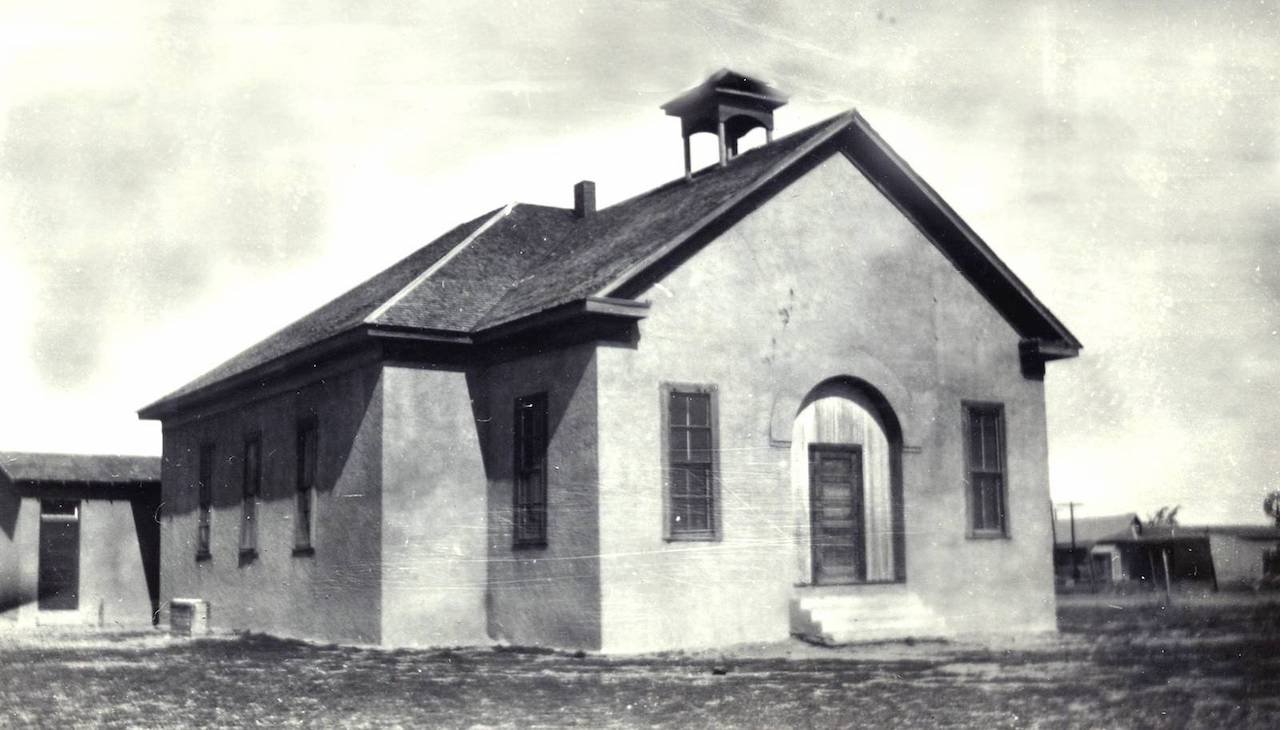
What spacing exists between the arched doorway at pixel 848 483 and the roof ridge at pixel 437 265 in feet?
18.0

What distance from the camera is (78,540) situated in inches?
1086

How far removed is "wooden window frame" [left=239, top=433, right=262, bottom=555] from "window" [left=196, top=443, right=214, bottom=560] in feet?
6.68

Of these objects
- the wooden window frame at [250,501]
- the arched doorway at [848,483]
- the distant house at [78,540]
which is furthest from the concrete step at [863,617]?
the distant house at [78,540]

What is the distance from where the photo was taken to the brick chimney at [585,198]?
22.5 m

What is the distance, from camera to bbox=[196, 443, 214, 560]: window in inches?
964

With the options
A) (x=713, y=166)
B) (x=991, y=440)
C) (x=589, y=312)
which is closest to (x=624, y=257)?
(x=589, y=312)

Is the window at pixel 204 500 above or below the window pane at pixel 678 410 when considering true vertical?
below

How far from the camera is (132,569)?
2833cm

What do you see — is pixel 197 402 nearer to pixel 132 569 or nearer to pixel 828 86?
pixel 132 569

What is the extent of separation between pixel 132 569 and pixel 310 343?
11667 mm

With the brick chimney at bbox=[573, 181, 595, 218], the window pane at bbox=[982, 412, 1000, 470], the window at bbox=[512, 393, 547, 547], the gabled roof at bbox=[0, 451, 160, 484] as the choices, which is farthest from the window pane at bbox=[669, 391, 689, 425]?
the gabled roof at bbox=[0, 451, 160, 484]

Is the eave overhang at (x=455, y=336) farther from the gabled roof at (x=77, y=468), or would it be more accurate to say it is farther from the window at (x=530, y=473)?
the gabled roof at (x=77, y=468)

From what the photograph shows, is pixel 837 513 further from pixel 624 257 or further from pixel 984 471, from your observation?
Answer: pixel 624 257

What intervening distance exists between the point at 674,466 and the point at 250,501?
9.30 meters
